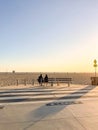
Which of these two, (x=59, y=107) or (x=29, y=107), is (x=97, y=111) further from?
(x=29, y=107)

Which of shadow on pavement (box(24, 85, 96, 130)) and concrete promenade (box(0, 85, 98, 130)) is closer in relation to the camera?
concrete promenade (box(0, 85, 98, 130))

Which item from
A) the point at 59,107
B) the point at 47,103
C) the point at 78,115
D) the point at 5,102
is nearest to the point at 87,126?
the point at 78,115

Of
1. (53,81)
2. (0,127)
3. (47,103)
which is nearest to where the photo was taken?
(0,127)

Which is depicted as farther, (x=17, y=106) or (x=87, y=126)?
(x=17, y=106)

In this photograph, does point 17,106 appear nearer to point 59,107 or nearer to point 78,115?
point 59,107

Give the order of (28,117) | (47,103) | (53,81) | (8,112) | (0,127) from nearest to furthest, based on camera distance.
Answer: (0,127) < (28,117) < (8,112) < (47,103) < (53,81)

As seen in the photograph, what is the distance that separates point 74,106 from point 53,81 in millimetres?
14019

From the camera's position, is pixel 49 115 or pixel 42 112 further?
pixel 42 112

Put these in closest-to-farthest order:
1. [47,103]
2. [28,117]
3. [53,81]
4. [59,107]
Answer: [28,117], [59,107], [47,103], [53,81]

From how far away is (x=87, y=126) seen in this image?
8508mm

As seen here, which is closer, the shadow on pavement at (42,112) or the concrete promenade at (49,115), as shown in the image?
the concrete promenade at (49,115)

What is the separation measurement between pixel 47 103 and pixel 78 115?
9.39 feet

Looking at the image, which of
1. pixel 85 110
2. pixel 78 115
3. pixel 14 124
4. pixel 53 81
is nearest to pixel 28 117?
pixel 14 124

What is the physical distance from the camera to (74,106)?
11859 millimetres
